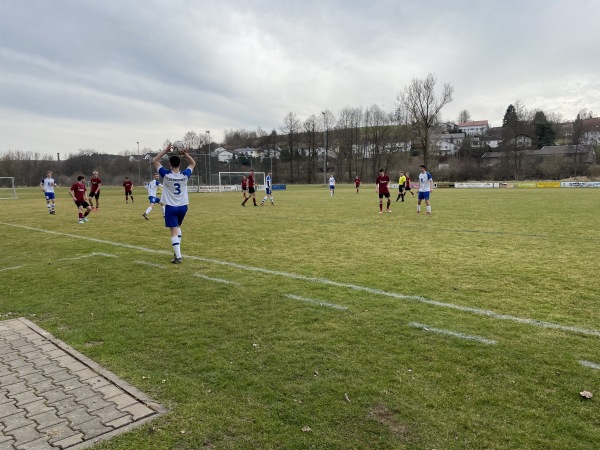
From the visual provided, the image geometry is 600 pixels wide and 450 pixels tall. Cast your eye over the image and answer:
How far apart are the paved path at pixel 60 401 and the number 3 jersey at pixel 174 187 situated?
4.27 metres

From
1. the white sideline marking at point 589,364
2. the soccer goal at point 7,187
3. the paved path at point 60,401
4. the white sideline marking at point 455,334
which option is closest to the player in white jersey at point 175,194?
the paved path at point 60,401

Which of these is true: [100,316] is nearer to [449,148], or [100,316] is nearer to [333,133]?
[333,133]

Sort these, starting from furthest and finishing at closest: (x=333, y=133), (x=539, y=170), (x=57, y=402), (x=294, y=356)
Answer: (x=333, y=133) → (x=539, y=170) → (x=294, y=356) → (x=57, y=402)

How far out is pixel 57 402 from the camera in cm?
323

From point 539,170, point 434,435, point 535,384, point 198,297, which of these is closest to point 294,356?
point 434,435

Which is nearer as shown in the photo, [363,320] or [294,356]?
[294,356]

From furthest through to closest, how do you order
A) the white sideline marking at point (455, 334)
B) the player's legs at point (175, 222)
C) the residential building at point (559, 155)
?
the residential building at point (559, 155)
the player's legs at point (175, 222)
the white sideline marking at point (455, 334)

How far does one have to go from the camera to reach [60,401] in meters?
3.25

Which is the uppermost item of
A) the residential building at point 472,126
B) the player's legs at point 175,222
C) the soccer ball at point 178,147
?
the residential building at point 472,126

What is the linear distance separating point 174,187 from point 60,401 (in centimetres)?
539

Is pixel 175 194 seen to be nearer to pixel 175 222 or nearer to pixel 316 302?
pixel 175 222

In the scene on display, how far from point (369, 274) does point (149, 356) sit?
4.24 metres

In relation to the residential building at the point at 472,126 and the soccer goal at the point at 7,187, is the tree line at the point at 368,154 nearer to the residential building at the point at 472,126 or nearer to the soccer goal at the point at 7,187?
the soccer goal at the point at 7,187

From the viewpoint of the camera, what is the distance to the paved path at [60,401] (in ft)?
9.16
